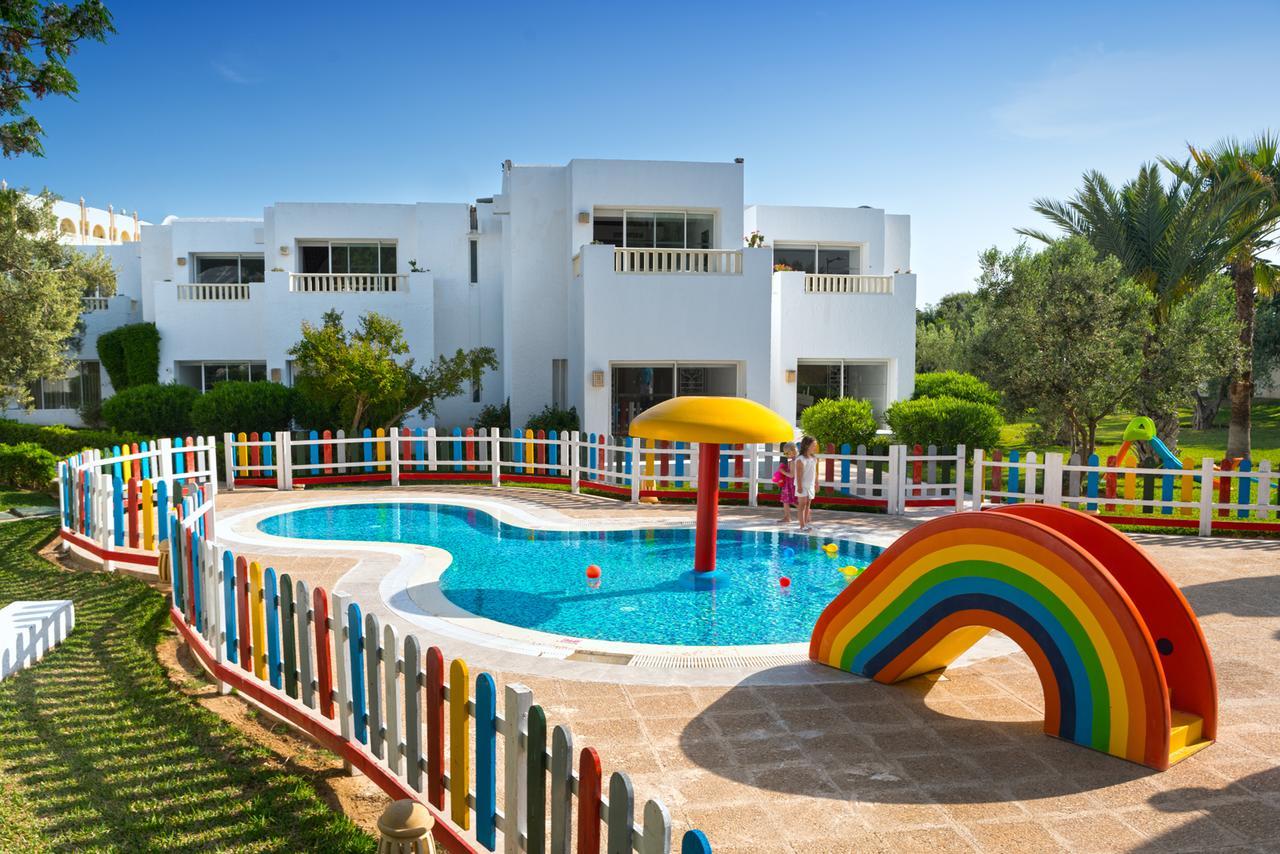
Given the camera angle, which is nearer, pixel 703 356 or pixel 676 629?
pixel 676 629

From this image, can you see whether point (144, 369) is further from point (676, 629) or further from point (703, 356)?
point (676, 629)

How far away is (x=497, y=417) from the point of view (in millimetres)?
24000

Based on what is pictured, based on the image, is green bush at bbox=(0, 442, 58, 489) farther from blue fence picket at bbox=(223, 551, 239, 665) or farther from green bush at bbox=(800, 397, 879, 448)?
green bush at bbox=(800, 397, 879, 448)

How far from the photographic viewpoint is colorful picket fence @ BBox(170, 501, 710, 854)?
3.63 meters

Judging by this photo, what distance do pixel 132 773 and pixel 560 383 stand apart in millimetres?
19378

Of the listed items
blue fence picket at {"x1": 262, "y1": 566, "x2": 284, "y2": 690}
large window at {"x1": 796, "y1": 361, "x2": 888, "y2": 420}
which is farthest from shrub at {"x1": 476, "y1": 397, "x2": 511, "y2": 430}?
blue fence picket at {"x1": 262, "y1": 566, "x2": 284, "y2": 690}

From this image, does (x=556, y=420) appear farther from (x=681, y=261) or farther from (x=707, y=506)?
(x=707, y=506)

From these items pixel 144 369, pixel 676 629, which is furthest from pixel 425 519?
pixel 144 369

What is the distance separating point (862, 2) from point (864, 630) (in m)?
9.42

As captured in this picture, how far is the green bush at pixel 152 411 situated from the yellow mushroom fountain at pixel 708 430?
55.6 feet

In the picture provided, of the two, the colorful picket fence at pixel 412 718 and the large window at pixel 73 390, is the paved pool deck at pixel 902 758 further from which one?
the large window at pixel 73 390

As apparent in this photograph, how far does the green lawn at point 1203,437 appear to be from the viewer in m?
26.1

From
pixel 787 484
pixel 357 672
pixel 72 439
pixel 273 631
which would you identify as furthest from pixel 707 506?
pixel 72 439

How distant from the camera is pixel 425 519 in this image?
15.1 meters
